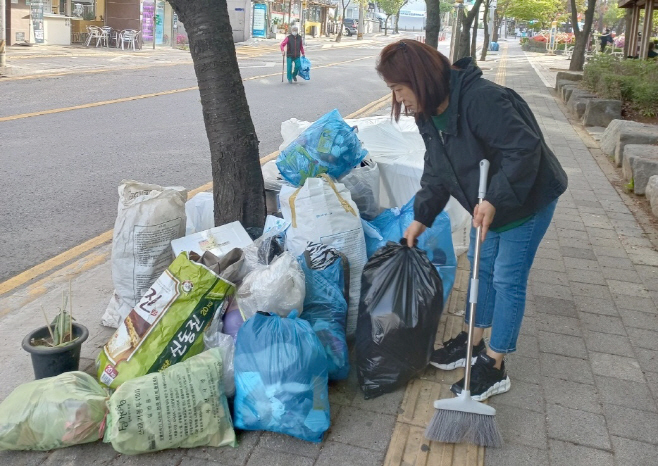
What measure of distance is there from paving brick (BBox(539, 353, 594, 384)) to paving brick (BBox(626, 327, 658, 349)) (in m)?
0.46

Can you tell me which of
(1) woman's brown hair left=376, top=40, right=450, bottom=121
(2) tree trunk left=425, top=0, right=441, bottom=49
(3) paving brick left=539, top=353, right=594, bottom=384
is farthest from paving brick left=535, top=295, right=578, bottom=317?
(2) tree trunk left=425, top=0, right=441, bottom=49

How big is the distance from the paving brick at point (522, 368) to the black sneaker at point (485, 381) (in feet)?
0.50

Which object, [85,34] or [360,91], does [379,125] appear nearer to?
[360,91]

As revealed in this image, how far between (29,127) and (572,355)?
7990 mm

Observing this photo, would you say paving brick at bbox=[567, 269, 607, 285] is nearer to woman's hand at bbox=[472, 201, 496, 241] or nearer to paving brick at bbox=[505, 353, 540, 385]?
paving brick at bbox=[505, 353, 540, 385]

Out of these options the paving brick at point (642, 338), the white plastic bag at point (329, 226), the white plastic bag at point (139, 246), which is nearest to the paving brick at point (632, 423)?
the paving brick at point (642, 338)

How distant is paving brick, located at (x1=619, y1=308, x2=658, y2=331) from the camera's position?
12.8 feet

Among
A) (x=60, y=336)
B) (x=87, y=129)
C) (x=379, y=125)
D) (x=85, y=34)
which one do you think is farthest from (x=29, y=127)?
(x=85, y=34)

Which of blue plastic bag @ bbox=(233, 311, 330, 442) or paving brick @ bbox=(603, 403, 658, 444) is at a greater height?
blue plastic bag @ bbox=(233, 311, 330, 442)

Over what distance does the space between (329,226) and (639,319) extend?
2007 millimetres

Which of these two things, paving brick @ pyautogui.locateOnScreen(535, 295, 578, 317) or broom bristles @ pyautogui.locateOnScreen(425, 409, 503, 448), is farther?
paving brick @ pyautogui.locateOnScreen(535, 295, 578, 317)

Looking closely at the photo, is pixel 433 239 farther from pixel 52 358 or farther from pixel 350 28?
pixel 350 28

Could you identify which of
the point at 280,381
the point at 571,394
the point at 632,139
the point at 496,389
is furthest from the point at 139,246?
the point at 632,139

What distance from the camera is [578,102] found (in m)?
13.2
